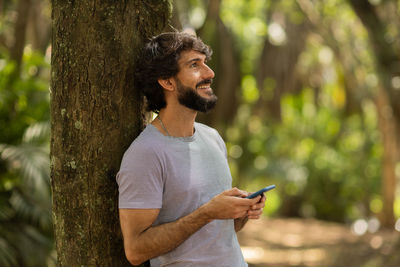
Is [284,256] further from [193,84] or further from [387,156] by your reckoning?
[193,84]

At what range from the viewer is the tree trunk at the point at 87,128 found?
7.63 feet

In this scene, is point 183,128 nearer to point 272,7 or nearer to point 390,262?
point 390,262

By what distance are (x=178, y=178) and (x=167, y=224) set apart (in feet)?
0.63

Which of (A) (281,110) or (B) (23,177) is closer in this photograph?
(B) (23,177)

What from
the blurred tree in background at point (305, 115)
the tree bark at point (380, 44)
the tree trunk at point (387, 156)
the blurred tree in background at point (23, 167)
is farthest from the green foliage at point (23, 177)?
the tree trunk at point (387, 156)

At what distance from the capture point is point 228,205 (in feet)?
6.97

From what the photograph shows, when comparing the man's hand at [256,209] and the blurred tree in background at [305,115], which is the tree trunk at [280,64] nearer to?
the blurred tree in background at [305,115]

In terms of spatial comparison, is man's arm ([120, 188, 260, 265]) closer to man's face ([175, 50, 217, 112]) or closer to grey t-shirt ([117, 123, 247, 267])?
grey t-shirt ([117, 123, 247, 267])

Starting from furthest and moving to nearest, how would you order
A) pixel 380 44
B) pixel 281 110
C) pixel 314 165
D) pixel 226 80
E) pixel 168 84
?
pixel 314 165, pixel 281 110, pixel 226 80, pixel 380 44, pixel 168 84

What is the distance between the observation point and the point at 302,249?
33.8 feet

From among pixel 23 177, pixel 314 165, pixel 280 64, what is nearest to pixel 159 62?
pixel 23 177

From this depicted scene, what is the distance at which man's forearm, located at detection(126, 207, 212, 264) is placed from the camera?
84.8 inches

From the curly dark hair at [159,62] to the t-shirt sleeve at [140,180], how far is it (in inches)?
12.7

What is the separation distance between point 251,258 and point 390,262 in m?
2.92
